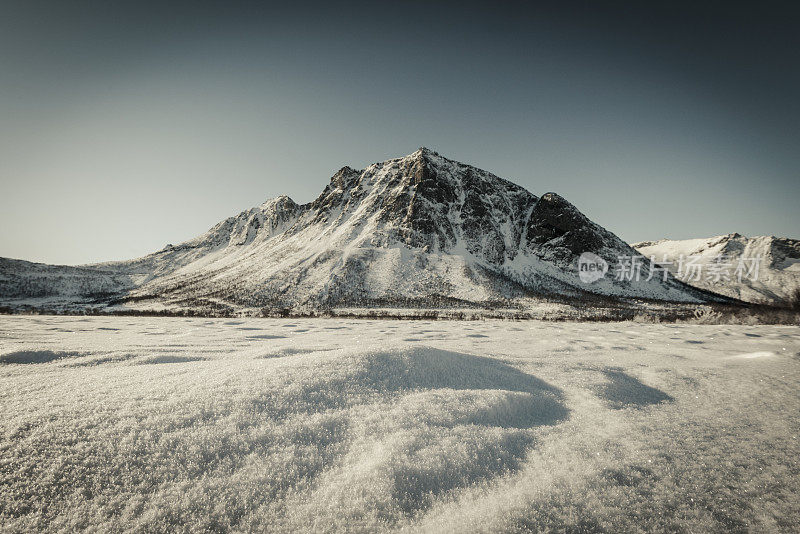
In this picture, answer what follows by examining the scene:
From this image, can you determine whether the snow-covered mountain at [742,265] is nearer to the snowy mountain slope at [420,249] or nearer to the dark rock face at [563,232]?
the snowy mountain slope at [420,249]

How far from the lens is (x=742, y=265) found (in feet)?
384

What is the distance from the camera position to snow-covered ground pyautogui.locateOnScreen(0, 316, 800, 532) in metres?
1.58

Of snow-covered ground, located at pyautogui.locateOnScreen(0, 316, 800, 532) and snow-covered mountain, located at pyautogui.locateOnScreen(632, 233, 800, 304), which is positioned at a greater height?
snow-covered mountain, located at pyautogui.locateOnScreen(632, 233, 800, 304)

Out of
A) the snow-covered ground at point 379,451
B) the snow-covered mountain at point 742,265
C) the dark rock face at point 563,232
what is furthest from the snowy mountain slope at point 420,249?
the snow-covered mountain at point 742,265

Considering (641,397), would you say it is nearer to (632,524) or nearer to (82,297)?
(632,524)

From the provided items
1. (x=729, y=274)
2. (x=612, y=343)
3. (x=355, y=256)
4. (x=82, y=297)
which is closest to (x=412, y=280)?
(x=355, y=256)

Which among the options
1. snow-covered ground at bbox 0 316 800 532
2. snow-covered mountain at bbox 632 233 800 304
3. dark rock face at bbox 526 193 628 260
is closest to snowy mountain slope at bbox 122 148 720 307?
dark rock face at bbox 526 193 628 260

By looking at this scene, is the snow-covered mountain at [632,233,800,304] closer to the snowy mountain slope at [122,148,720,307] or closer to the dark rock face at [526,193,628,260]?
the snowy mountain slope at [122,148,720,307]

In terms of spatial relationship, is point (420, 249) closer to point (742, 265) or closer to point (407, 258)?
point (407, 258)

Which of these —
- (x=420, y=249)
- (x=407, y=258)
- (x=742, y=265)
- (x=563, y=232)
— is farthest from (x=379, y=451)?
(x=742, y=265)

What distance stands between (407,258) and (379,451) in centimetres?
5601

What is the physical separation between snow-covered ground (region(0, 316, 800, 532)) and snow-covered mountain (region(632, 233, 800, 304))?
433 feet

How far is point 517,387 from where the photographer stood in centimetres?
348

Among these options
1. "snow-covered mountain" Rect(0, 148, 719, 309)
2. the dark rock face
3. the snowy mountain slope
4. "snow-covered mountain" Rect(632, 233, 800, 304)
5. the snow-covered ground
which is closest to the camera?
the snow-covered ground
